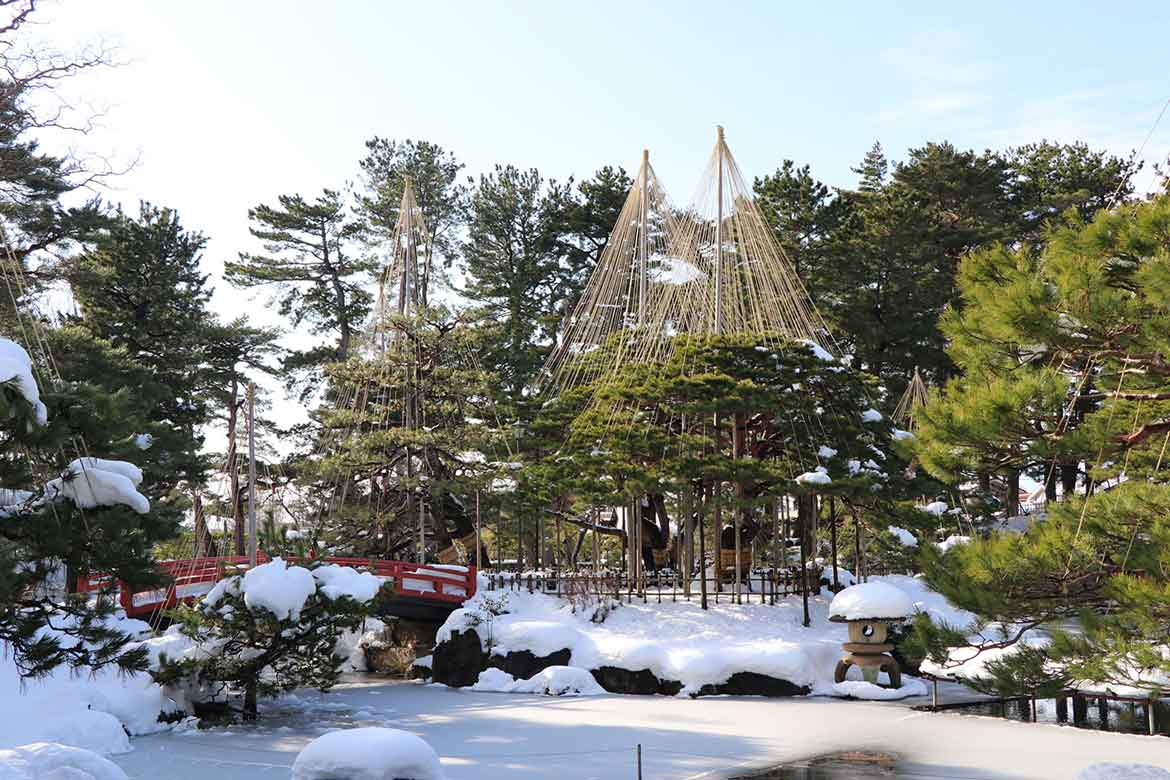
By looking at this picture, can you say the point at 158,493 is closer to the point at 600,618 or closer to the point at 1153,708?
the point at 600,618

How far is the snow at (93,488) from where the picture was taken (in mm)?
8117

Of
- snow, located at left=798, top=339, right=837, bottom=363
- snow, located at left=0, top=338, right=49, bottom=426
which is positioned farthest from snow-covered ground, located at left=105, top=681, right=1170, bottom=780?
snow, located at left=798, top=339, right=837, bottom=363

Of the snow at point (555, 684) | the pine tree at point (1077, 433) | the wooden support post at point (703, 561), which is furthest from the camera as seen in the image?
the wooden support post at point (703, 561)

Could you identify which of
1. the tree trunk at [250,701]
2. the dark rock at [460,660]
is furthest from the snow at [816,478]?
the tree trunk at [250,701]

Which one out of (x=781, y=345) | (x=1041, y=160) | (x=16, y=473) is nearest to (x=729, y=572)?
(x=781, y=345)

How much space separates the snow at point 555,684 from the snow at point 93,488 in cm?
1068

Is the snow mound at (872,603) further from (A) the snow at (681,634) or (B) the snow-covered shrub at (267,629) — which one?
(B) the snow-covered shrub at (267,629)

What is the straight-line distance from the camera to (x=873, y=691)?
16281mm

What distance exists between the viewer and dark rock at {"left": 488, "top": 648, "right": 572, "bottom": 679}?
18344mm

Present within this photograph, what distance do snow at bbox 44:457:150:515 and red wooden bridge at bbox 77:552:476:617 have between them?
362 inches

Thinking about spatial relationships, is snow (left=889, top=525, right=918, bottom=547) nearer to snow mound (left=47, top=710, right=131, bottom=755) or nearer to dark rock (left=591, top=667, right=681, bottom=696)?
dark rock (left=591, top=667, right=681, bottom=696)

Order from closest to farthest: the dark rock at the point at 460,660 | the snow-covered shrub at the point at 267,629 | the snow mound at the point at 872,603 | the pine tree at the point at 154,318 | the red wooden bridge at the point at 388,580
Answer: the snow-covered shrub at the point at 267,629 < the snow mound at the point at 872,603 < the red wooden bridge at the point at 388,580 < the dark rock at the point at 460,660 < the pine tree at the point at 154,318

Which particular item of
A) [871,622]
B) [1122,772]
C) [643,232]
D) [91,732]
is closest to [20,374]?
[91,732]

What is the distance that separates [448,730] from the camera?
1396 cm
